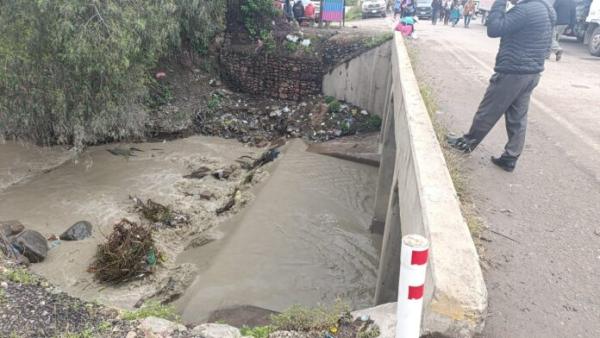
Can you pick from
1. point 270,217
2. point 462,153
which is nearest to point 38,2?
point 270,217

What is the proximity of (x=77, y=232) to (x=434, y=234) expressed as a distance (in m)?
7.80

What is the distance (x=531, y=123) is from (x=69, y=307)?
23.2 feet

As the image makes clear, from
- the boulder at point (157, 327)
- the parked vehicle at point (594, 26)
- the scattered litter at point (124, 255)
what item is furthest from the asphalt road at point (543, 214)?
the parked vehicle at point (594, 26)

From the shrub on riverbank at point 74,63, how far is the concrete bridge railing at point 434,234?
5.80 metres

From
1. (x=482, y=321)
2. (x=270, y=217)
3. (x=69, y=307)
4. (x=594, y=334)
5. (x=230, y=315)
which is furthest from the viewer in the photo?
(x=270, y=217)

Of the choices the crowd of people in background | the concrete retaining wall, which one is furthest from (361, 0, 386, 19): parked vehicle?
the concrete retaining wall

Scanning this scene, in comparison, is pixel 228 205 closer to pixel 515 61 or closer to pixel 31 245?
pixel 31 245

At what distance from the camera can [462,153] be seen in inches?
222

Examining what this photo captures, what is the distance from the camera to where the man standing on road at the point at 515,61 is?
4.85 metres

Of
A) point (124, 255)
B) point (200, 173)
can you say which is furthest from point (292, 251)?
point (200, 173)

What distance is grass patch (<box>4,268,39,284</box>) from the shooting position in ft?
15.6

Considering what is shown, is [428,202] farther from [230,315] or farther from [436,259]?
[230,315]

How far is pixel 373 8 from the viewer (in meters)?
24.8

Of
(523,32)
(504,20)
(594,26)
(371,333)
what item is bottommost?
(371,333)
